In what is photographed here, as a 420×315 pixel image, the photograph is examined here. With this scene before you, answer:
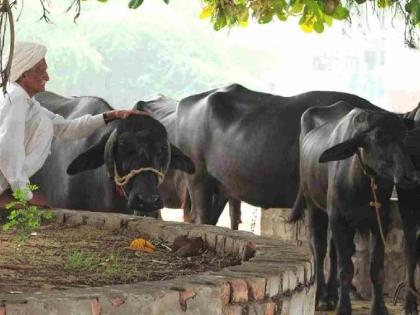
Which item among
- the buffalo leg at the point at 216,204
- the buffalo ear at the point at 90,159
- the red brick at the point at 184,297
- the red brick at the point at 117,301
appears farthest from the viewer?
the buffalo leg at the point at 216,204

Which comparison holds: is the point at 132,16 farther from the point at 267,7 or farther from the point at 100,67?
the point at 267,7

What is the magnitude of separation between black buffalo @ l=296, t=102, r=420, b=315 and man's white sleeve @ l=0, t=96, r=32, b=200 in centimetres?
332

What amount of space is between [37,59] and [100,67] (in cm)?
3413

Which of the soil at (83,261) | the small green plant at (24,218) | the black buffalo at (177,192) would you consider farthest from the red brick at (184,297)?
the black buffalo at (177,192)

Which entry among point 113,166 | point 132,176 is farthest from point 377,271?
point 132,176

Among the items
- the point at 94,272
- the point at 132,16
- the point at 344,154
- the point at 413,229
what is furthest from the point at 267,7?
the point at 132,16

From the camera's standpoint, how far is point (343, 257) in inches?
374

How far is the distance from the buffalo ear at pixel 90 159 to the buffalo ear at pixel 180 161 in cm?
45

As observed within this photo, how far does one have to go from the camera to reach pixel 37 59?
21.9ft

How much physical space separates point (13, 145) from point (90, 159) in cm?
128

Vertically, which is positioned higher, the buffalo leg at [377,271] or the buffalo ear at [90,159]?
the buffalo ear at [90,159]

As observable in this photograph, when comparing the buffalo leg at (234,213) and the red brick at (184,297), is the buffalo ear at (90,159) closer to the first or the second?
the red brick at (184,297)

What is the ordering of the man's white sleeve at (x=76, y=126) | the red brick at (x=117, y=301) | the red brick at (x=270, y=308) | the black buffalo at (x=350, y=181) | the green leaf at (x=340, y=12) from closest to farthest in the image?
1. the red brick at (x=117, y=301)
2. the red brick at (x=270, y=308)
3. the man's white sleeve at (x=76, y=126)
4. the green leaf at (x=340, y=12)
5. the black buffalo at (x=350, y=181)

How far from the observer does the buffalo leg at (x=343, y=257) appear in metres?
9.41
